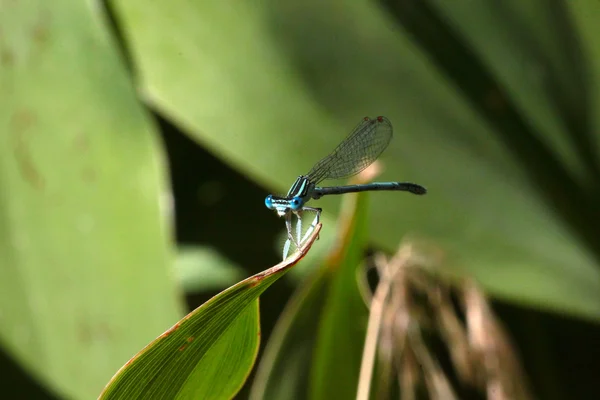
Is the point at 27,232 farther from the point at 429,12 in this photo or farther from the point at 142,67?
the point at 429,12

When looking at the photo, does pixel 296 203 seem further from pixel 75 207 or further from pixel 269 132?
pixel 75 207

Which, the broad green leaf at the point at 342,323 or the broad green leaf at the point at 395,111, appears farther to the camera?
the broad green leaf at the point at 395,111

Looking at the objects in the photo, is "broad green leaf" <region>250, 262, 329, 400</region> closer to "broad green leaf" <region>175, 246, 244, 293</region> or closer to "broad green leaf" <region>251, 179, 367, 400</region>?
"broad green leaf" <region>251, 179, 367, 400</region>

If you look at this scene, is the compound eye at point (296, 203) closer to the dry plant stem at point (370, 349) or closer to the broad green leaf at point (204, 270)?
the dry plant stem at point (370, 349)

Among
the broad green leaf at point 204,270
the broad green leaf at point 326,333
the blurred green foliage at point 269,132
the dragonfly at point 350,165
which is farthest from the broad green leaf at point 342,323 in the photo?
the broad green leaf at point 204,270

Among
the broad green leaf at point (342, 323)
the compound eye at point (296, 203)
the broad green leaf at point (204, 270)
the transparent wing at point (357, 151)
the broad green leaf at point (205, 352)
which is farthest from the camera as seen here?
the broad green leaf at point (204, 270)

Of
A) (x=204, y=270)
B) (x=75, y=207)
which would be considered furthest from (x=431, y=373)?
(x=75, y=207)

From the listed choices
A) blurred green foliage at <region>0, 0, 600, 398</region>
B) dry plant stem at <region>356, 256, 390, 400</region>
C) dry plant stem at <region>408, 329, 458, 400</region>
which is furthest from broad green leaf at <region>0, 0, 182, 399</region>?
dry plant stem at <region>408, 329, 458, 400</region>
